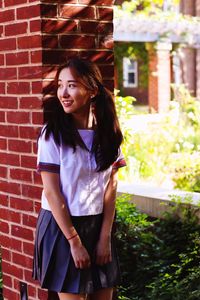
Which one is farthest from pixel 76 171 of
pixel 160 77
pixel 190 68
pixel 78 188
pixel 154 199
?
pixel 190 68

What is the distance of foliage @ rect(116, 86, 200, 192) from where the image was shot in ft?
28.8

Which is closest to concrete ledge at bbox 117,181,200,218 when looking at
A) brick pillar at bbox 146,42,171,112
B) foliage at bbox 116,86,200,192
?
foliage at bbox 116,86,200,192

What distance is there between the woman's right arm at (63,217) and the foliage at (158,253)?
1.67m

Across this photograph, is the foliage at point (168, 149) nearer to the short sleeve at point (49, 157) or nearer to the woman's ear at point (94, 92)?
the woman's ear at point (94, 92)

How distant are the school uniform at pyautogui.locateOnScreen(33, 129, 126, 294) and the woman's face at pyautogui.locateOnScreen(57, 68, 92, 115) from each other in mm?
146

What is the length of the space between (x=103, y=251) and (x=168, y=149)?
7.74 m

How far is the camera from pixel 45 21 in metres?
3.84

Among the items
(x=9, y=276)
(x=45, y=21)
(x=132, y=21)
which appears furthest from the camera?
(x=132, y=21)

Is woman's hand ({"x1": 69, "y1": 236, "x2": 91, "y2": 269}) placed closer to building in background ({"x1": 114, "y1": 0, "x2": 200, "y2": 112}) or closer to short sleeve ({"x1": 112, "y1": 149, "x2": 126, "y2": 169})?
short sleeve ({"x1": 112, "y1": 149, "x2": 126, "y2": 169})

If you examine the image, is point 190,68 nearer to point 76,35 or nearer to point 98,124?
point 76,35

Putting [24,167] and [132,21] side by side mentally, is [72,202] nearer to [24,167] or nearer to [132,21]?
[24,167]

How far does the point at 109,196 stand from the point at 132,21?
17728 mm

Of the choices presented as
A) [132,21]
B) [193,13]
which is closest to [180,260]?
[132,21]

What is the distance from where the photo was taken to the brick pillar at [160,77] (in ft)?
76.2
